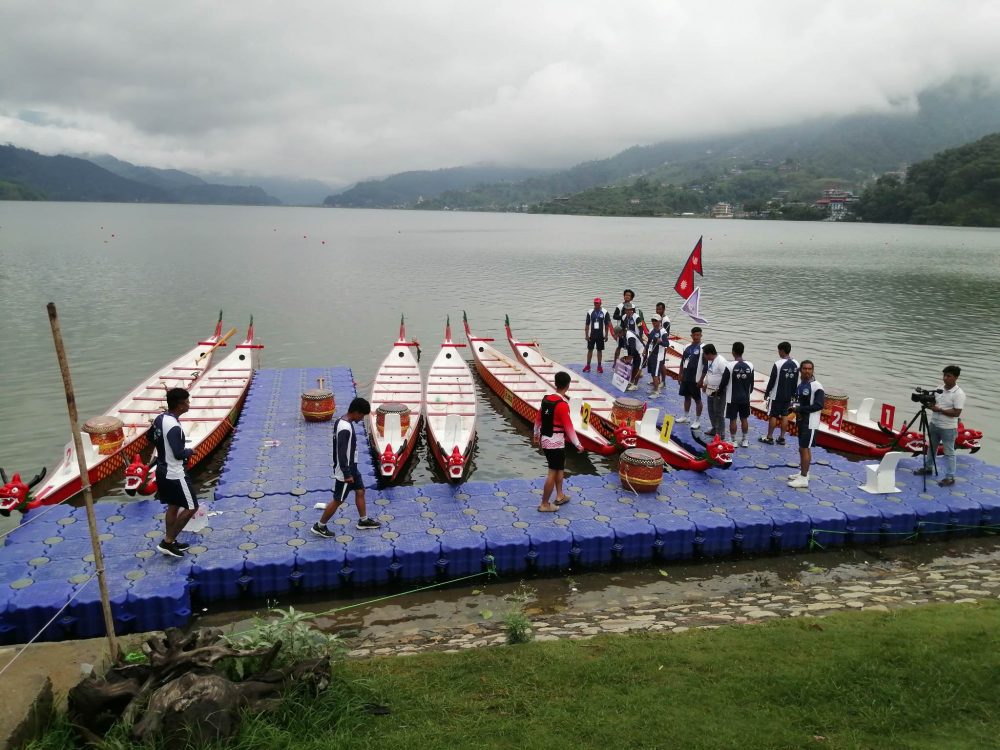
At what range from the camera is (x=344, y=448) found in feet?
32.4

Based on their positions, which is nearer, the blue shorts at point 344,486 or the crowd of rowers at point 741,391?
the blue shorts at point 344,486

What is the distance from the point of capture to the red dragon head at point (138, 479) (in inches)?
462

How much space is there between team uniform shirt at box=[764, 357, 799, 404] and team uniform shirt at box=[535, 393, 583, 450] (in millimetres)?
5377

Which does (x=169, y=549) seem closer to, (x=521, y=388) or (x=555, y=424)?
(x=555, y=424)

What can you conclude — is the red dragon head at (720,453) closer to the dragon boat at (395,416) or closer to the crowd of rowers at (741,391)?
the crowd of rowers at (741,391)

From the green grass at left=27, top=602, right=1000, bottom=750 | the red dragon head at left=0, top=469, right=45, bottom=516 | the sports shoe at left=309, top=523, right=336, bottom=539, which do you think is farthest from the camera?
the red dragon head at left=0, top=469, right=45, bottom=516

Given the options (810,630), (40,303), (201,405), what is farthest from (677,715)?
(40,303)

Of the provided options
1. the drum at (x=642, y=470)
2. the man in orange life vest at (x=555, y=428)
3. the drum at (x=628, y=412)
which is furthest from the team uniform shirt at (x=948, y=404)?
the man in orange life vest at (x=555, y=428)

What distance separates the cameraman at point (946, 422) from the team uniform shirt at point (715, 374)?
12.7 ft

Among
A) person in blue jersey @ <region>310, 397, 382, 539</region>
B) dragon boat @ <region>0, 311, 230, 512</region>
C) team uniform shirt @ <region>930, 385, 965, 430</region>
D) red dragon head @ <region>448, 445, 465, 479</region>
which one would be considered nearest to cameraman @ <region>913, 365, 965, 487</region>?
team uniform shirt @ <region>930, 385, 965, 430</region>

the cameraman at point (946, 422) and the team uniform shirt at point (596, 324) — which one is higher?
the team uniform shirt at point (596, 324)

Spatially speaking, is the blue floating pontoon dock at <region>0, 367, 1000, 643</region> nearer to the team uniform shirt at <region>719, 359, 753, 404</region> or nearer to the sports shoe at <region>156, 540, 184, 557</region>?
the sports shoe at <region>156, 540, 184, 557</region>

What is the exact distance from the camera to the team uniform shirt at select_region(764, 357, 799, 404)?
13.4 metres

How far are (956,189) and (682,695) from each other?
453ft
